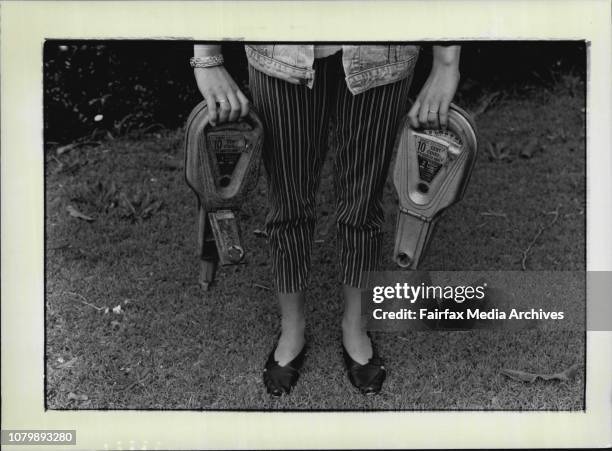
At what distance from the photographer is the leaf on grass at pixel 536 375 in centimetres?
243

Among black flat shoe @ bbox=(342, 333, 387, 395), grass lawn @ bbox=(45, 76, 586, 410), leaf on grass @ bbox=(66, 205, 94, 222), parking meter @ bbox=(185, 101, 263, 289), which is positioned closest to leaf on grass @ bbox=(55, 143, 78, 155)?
grass lawn @ bbox=(45, 76, 586, 410)

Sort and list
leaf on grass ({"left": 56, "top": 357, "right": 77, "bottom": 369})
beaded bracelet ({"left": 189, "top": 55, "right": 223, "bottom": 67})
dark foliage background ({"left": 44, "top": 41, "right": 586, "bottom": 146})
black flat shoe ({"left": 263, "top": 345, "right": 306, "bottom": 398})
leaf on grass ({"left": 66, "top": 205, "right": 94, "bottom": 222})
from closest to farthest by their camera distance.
Result: beaded bracelet ({"left": 189, "top": 55, "right": 223, "bottom": 67}) < black flat shoe ({"left": 263, "top": 345, "right": 306, "bottom": 398}) < leaf on grass ({"left": 56, "top": 357, "right": 77, "bottom": 369}) < leaf on grass ({"left": 66, "top": 205, "right": 94, "bottom": 222}) < dark foliage background ({"left": 44, "top": 41, "right": 586, "bottom": 146})

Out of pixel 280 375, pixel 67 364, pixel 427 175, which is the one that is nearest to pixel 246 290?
pixel 280 375

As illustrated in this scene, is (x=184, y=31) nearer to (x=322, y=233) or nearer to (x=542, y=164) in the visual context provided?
(x=322, y=233)

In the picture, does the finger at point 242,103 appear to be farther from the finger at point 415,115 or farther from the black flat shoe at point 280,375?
the black flat shoe at point 280,375

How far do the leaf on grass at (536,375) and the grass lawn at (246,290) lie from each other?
0.02 m

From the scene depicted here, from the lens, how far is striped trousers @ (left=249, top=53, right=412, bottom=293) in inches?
80.6

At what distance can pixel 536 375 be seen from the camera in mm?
2428

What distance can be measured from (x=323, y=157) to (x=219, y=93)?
355mm

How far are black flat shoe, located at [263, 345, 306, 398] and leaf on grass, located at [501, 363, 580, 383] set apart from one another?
1.91 ft

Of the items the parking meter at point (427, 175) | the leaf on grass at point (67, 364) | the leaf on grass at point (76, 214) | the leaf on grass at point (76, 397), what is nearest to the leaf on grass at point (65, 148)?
the leaf on grass at point (76, 214)

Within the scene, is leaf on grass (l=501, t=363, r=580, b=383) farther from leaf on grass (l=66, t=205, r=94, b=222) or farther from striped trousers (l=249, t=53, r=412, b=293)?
leaf on grass (l=66, t=205, r=94, b=222)

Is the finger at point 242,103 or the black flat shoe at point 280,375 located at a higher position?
the finger at point 242,103

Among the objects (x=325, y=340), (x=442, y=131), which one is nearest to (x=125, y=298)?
(x=325, y=340)
